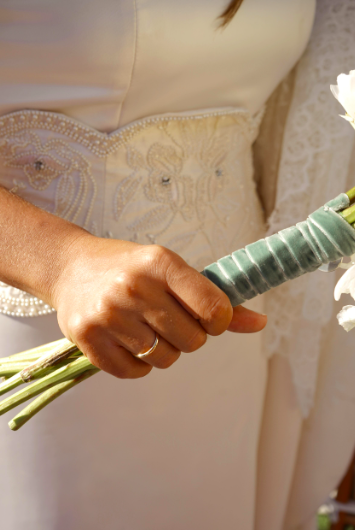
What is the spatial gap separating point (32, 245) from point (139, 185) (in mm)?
227

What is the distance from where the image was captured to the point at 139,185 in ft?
2.17

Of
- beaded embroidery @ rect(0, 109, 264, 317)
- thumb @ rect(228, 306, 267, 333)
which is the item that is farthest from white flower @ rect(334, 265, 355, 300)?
beaded embroidery @ rect(0, 109, 264, 317)

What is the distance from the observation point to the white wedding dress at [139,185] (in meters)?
0.58

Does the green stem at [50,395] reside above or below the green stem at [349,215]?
below

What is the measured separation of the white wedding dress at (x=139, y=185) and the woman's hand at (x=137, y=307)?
0.23m

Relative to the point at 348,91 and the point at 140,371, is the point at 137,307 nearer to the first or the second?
the point at 140,371

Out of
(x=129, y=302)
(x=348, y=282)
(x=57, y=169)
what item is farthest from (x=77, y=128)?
(x=348, y=282)

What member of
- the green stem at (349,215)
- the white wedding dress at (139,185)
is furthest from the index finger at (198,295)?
the white wedding dress at (139,185)

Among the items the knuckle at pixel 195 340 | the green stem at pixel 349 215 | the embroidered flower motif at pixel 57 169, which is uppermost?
the embroidered flower motif at pixel 57 169

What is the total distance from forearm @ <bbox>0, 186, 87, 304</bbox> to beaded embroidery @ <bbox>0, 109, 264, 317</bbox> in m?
0.13

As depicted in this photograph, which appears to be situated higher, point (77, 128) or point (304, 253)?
point (77, 128)

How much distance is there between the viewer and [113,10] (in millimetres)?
560

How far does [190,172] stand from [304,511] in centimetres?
82

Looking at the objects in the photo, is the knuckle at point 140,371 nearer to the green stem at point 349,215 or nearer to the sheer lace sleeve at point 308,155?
the green stem at point 349,215
